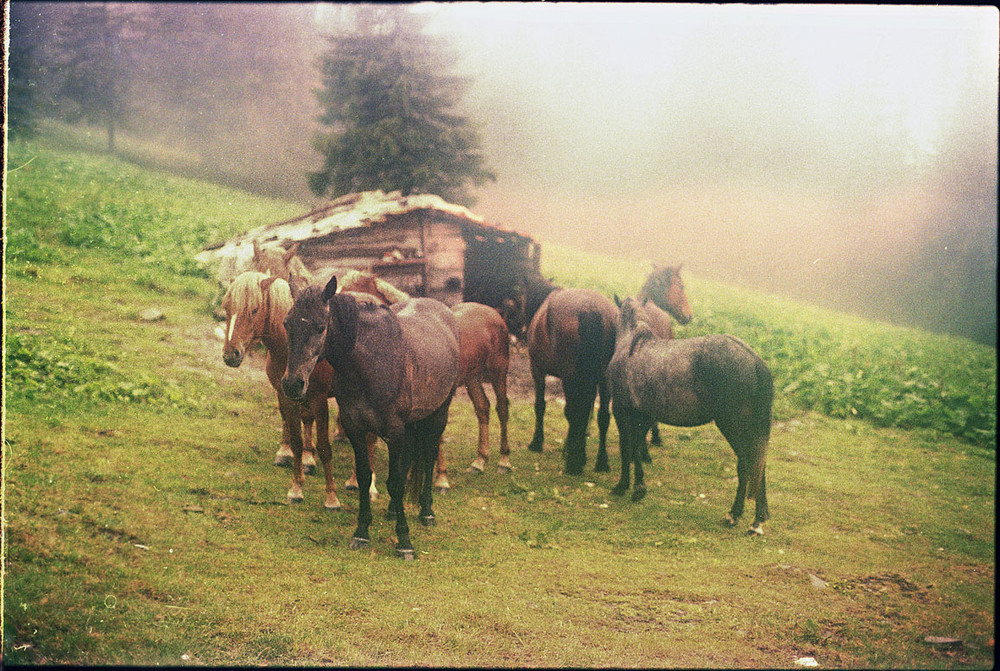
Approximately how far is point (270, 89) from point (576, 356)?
3.24 meters

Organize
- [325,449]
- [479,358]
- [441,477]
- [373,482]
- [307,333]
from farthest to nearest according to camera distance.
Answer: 1. [479,358]
2. [441,477]
3. [373,482]
4. [325,449]
5. [307,333]

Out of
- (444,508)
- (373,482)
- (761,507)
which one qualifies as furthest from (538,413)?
(761,507)

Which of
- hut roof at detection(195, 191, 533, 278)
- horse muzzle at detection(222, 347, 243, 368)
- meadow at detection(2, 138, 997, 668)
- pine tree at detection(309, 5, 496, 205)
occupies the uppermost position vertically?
pine tree at detection(309, 5, 496, 205)

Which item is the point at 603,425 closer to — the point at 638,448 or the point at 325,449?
the point at 638,448

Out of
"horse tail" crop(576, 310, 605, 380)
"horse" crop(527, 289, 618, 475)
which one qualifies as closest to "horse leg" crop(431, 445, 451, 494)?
"horse" crop(527, 289, 618, 475)

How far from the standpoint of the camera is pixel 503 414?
20.4ft

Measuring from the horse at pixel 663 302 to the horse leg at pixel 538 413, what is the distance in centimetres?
89

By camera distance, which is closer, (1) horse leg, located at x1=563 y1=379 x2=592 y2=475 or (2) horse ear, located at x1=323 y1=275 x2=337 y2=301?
(2) horse ear, located at x1=323 y1=275 x2=337 y2=301

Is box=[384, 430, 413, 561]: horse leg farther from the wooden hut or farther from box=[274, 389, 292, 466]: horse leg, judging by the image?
the wooden hut

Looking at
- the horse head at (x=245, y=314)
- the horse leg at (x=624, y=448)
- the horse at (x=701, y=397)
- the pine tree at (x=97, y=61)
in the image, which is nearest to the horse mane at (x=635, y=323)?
the horse at (x=701, y=397)

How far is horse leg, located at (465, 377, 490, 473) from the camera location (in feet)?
19.9

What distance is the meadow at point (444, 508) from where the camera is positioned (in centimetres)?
444

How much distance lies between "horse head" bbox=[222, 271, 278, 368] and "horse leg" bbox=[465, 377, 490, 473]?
184 cm

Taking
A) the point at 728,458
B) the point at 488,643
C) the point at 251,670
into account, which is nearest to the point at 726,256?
the point at 728,458
